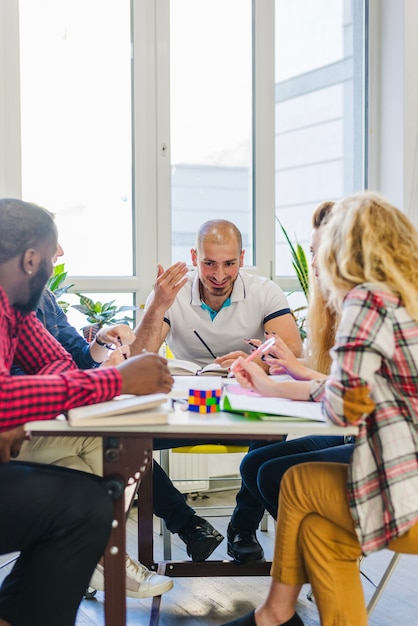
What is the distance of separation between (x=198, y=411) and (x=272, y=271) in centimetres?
237

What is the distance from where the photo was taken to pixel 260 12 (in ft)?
12.6

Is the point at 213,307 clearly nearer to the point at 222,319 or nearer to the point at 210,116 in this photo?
the point at 222,319

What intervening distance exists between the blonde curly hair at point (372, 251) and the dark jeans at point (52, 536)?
2.35ft

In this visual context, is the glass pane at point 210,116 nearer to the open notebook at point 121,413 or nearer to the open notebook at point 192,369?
the open notebook at point 192,369

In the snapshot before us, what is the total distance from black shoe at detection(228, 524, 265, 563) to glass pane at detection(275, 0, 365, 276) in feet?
6.12

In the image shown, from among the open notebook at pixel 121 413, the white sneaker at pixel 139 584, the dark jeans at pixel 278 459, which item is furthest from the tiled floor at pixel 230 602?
the open notebook at pixel 121 413

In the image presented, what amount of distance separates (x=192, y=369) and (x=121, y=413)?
0.91 m

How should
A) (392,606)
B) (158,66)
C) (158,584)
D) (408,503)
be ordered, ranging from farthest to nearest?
(158,66) → (392,606) → (158,584) → (408,503)

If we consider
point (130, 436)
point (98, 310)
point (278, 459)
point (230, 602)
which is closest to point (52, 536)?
point (130, 436)

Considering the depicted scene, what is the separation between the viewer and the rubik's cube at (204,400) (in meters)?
1.63

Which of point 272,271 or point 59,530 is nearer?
point 59,530

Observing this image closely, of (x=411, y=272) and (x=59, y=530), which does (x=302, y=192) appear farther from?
(x=59, y=530)

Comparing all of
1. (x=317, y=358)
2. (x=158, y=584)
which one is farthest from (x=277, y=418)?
(x=158, y=584)

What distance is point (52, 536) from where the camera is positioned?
1539 millimetres
